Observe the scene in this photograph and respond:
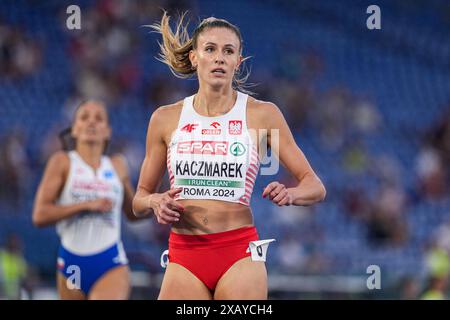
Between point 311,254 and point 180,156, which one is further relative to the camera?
point 311,254

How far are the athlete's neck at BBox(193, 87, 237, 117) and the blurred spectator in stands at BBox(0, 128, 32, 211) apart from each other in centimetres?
728

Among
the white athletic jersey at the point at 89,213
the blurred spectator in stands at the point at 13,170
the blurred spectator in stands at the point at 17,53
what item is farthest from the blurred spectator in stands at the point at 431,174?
the white athletic jersey at the point at 89,213

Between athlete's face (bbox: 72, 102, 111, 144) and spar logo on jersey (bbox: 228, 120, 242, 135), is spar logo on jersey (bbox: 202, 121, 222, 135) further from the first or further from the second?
athlete's face (bbox: 72, 102, 111, 144)

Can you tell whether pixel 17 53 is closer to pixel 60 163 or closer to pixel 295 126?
pixel 295 126

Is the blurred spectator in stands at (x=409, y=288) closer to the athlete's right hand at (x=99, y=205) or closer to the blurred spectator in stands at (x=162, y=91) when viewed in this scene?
the athlete's right hand at (x=99, y=205)

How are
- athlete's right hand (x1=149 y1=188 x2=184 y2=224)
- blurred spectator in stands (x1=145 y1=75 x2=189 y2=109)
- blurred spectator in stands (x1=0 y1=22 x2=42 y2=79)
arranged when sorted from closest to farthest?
athlete's right hand (x1=149 y1=188 x2=184 y2=224) < blurred spectator in stands (x1=145 y1=75 x2=189 y2=109) < blurred spectator in stands (x1=0 y1=22 x2=42 y2=79)

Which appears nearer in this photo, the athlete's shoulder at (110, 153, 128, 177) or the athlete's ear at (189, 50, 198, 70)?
the athlete's ear at (189, 50, 198, 70)

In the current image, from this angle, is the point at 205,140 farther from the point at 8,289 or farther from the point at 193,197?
the point at 8,289

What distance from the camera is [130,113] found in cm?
1390

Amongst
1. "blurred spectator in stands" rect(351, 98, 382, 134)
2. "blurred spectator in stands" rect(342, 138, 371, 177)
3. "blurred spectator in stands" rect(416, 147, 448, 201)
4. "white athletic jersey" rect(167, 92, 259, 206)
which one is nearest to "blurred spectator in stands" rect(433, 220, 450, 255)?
"blurred spectator in stands" rect(416, 147, 448, 201)

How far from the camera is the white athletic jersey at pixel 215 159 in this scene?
527cm

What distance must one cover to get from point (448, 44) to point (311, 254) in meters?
5.71

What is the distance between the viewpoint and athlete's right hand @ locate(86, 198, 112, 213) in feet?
24.9

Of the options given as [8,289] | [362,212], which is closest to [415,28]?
[362,212]
